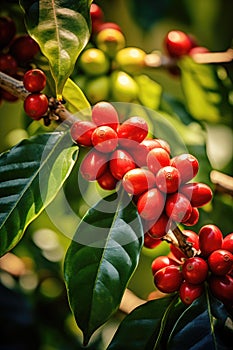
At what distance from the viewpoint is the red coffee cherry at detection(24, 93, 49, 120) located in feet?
3.43

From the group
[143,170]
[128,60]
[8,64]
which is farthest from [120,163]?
[128,60]

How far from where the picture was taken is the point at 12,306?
1.90m

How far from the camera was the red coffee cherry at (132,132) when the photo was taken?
99 cm

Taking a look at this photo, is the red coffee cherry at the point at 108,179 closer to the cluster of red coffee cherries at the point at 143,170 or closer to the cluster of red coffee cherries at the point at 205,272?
the cluster of red coffee cherries at the point at 143,170

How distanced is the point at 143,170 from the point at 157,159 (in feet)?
0.10

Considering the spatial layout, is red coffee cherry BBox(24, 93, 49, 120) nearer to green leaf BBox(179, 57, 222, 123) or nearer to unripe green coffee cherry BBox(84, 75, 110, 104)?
unripe green coffee cherry BBox(84, 75, 110, 104)

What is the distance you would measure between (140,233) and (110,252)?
0.19 feet

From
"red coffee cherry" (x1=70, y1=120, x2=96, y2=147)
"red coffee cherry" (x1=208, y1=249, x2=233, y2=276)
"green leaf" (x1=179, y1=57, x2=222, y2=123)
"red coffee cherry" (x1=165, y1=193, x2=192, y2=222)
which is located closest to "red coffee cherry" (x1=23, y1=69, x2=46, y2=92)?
"red coffee cherry" (x1=70, y1=120, x2=96, y2=147)

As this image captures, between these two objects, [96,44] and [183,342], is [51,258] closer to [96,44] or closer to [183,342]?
[96,44]

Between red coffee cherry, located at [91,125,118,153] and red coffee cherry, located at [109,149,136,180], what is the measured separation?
0.02m

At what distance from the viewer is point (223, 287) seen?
1.00 m

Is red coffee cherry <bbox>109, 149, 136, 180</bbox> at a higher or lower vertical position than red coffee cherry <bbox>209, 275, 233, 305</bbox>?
higher

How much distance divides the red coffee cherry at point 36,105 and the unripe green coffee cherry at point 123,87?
0.38 m

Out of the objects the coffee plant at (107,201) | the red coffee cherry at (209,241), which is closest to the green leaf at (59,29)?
the coffee plant at (107,201)
